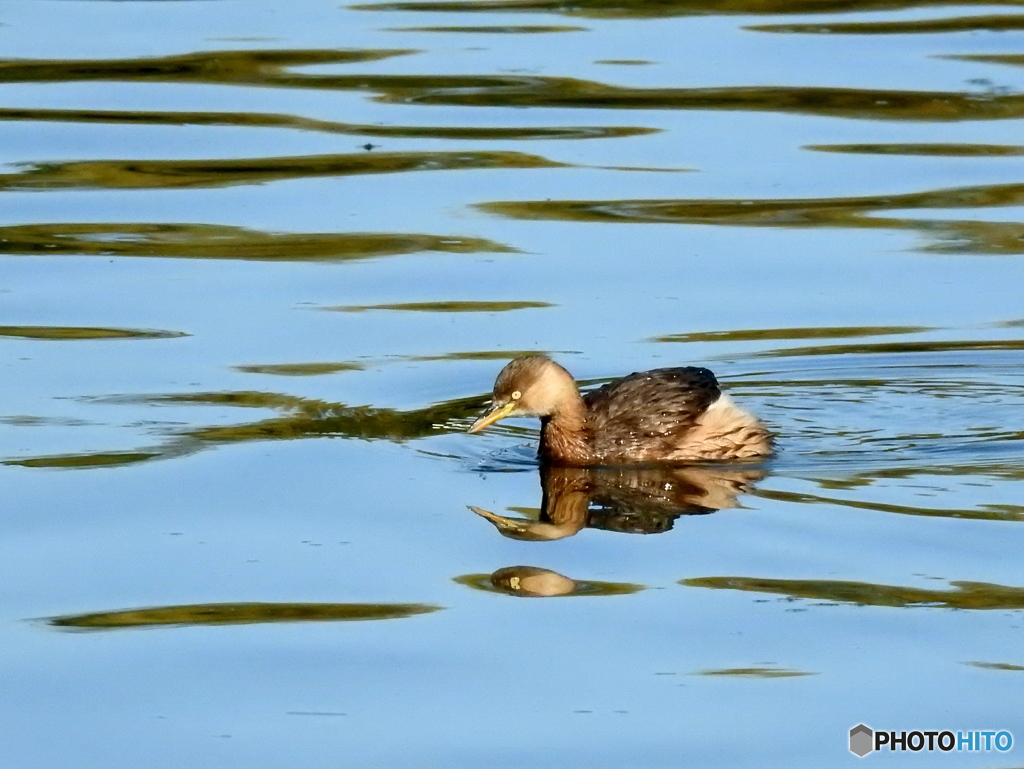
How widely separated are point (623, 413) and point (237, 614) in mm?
3076

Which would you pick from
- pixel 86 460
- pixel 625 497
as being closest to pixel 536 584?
pixel 625 497

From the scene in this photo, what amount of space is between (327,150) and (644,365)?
5052mm

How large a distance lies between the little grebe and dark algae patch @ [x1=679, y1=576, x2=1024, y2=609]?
2287mm

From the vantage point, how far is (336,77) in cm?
1742

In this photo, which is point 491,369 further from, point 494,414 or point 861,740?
point 861,740

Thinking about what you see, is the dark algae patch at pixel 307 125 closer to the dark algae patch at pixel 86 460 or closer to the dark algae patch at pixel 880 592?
the dark algae patch at pixel 86 460

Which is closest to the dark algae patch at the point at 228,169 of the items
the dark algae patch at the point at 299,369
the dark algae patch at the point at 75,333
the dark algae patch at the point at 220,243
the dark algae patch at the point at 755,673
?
the dark algae patch at the point at 220,243

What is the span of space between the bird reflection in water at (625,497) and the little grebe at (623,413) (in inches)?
4.4

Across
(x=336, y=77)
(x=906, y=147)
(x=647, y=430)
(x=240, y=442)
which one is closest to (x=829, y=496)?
(x=647, y=430)

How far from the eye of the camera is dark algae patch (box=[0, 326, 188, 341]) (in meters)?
11.6

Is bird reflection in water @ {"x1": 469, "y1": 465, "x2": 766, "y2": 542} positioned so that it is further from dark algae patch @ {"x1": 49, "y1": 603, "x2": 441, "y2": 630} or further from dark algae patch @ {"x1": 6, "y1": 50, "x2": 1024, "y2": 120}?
dark algae patch @ {"x1": 6, "y1": 50, "x2": 1024, "y2": 120}

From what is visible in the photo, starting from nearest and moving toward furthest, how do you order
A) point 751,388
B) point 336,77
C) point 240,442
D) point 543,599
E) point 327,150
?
1. point 543,599
2. point 240,442
3. point 751,388
4. point 327,150
5. point 336,77

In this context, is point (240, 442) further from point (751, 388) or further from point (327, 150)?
point (327, 150)

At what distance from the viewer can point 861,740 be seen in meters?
6.50
